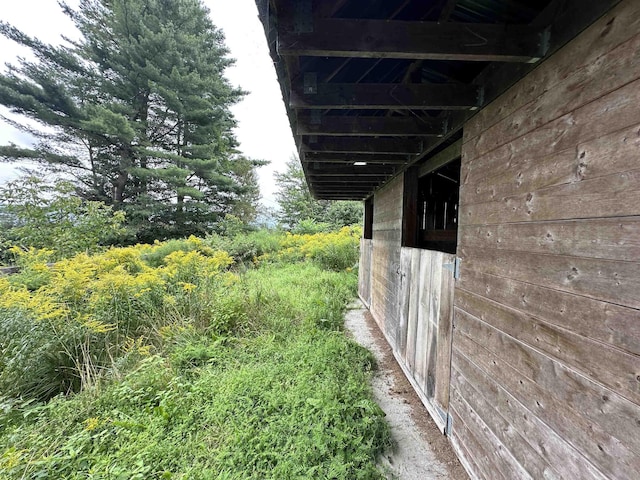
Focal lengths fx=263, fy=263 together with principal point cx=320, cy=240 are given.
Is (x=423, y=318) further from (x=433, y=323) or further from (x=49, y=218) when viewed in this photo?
(x=49, y=218)

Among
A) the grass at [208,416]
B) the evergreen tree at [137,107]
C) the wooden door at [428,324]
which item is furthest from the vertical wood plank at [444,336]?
the evergreen tree at [137,107]

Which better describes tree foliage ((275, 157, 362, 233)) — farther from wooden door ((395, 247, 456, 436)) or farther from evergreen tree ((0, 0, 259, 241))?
wooden door ((395, 247, 456, 436))

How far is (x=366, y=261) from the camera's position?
5.16m

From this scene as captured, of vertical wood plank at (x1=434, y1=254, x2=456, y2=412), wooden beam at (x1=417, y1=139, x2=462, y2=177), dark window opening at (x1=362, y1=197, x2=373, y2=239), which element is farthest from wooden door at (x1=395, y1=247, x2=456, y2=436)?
dark window opening at (x1=362, y1=197, x2=373, y2=239)

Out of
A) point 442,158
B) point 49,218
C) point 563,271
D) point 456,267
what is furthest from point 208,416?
point 49,218

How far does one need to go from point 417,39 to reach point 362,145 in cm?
130

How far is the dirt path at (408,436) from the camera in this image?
1708 mm

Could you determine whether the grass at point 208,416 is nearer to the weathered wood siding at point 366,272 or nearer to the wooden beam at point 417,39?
the weathered wood siding at point 366,272

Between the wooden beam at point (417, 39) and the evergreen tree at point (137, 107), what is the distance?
12.0m

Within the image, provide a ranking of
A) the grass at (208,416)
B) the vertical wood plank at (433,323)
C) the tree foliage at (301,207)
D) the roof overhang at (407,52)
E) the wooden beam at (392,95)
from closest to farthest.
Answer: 1. the roof overhang at (407,52)
2. the wooden beam at (392,95)
3. the grass at (208,416)
4. the vertical wood plank at (433,323)
5. the tree foliage at (301,207)

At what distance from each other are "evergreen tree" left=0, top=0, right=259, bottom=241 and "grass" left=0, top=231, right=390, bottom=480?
10298 mm

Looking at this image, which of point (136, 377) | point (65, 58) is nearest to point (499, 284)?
point (136, 377)

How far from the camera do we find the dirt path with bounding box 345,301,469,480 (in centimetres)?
171

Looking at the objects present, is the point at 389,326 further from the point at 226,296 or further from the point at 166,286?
the point at 166,286
